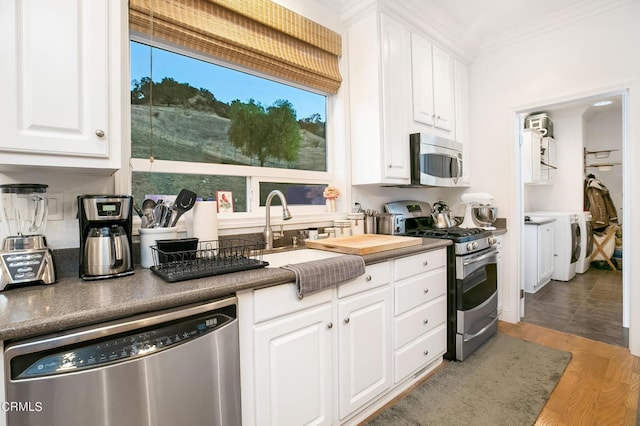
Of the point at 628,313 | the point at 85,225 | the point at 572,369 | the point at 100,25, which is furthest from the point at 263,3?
the point at 628,313

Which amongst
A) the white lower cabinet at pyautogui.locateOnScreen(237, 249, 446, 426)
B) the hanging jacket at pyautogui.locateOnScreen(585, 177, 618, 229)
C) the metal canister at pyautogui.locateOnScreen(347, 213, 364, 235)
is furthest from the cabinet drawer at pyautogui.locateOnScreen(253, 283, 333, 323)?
the hanging jacket at pyautogui.locateOnScreen(585, 177, 618, 229)

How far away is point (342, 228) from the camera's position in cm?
226

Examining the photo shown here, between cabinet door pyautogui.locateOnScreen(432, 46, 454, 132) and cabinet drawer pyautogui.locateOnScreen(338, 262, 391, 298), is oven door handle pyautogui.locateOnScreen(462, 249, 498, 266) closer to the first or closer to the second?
cabinet drawer pyautogui.locateOnScreen(338, 262, 391, 298)

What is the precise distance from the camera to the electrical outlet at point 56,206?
4.32 ft

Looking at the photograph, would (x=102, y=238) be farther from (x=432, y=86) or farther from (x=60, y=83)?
(x=432, y=86)

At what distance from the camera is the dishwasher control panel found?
0.79 m

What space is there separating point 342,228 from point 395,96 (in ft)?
3.73

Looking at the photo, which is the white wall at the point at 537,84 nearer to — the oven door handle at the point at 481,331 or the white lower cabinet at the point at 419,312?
the oven door handle at the point at 481,331

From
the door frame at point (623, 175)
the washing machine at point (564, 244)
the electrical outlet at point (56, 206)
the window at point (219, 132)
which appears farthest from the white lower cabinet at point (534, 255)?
the electrical outlet at point (56, 206)

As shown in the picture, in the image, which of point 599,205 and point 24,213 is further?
point 599,205

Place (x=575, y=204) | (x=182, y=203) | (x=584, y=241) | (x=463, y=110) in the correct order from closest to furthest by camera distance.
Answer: (x=182, y=203) < (x=463, y=110) < (x=584, y=241) < (x=575, y=204)

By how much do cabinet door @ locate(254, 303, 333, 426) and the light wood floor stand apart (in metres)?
1.24

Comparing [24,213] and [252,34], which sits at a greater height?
[252,34]

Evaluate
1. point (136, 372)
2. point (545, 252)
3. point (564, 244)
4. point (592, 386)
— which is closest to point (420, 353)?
point (592, 386)
